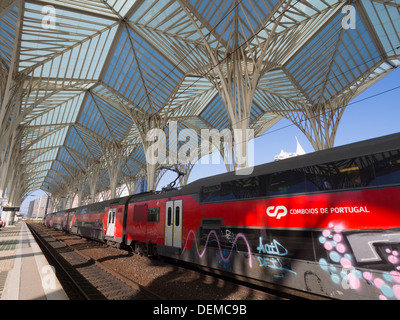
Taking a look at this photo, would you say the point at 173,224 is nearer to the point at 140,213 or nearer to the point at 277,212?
the point at 140,213

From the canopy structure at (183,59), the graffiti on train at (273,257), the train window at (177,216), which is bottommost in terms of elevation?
the graffiti on train at (273,257)

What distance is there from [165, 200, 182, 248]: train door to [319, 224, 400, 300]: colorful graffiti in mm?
5562

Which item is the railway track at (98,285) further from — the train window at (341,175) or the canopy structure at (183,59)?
the canopy structure at (183,59)

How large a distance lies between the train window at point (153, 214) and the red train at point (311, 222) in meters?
2.46

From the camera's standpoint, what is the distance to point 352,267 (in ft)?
15.0

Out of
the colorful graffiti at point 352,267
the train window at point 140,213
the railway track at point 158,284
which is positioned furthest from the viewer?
the train window at point 140,213

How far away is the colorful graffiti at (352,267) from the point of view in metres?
4.11

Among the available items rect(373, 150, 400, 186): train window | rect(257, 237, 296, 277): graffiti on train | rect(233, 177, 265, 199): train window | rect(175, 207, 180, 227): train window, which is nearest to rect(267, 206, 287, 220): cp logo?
rect(233, 177, 265, 199): train window

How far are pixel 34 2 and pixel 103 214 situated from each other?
50.6 ft

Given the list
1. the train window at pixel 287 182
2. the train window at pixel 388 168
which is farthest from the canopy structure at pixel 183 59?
the train window at pixel 388 168

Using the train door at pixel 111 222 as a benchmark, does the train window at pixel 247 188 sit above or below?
above

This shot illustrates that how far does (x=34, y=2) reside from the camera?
51.0 ft

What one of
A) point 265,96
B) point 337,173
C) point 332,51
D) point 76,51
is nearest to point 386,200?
point 337,173
